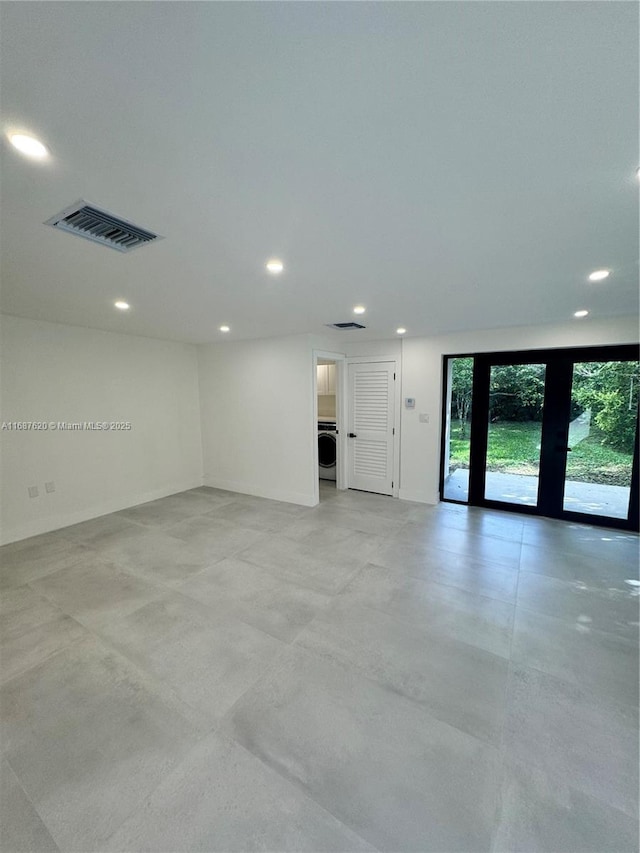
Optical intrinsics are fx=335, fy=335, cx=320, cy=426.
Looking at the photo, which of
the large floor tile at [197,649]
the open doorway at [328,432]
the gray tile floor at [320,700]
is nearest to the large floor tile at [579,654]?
the gray tile floor at [320,700]

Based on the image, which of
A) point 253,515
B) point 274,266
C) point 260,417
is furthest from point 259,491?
point 274,266

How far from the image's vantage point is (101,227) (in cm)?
168

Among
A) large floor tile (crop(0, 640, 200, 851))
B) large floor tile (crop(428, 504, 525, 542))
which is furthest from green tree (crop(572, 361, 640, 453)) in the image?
large floor tile (crop(0, 640, 200, 851))

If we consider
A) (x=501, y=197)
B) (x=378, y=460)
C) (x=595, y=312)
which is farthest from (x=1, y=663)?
(x=595, y=312)

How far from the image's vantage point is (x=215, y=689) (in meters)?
1.84

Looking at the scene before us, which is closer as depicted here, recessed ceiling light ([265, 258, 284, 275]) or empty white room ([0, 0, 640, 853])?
empty white room ([0, 0, 640, 853])

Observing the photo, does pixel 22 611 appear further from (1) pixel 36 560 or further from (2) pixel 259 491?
(2) pixel 259 491

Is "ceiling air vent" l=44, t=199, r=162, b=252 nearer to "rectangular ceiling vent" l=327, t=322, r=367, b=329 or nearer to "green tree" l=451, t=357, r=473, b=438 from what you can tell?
"rectangular ceiling vent" l=327, t=322, r=367, b=329

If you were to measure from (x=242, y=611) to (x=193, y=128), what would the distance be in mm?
2707

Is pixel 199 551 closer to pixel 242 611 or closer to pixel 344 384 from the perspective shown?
pixel 242 611

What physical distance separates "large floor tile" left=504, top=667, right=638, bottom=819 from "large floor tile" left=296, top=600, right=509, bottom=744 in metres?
0.10

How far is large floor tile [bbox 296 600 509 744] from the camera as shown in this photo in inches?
67.6

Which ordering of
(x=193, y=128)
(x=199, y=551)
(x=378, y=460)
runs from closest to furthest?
(x=193, y=128), (x=199, y=551), (x=378, y=460)

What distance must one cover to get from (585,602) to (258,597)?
252 cm
